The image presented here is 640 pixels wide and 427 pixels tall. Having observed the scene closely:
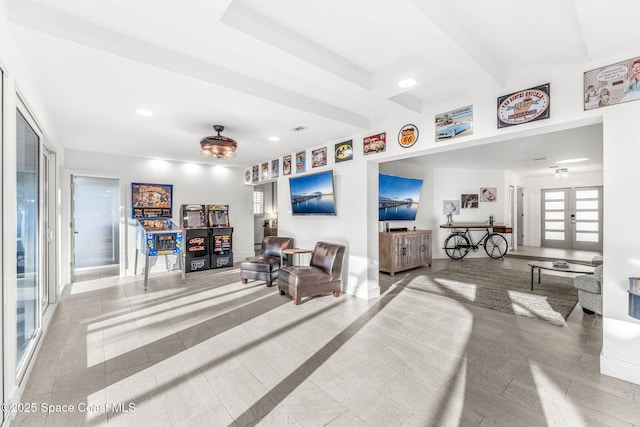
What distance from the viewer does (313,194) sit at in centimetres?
523

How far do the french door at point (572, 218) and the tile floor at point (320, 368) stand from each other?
25.0 ft

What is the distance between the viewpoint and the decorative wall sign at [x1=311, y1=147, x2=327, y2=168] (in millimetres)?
5066

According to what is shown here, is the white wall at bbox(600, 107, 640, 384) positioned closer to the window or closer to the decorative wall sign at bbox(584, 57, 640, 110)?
the decorative wall sign at bbox(584, 57, 640, 110)

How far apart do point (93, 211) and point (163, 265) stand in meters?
2.27

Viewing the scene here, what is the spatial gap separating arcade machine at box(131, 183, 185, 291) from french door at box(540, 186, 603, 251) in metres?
11.7

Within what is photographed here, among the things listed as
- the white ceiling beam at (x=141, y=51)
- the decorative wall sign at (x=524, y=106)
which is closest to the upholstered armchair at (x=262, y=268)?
the white ceiling beam at (x=141, y=51)

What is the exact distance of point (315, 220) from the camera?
5379 mm

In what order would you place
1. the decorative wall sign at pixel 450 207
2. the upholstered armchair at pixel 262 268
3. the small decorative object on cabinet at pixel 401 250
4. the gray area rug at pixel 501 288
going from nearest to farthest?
1. the gray area rug at pixel 501 288
2. the upholstered armchair at pixel 262 268
3. the small decorative object on cabinet at pixel 401 250
4. the decorative wall sign at pixel 450 207

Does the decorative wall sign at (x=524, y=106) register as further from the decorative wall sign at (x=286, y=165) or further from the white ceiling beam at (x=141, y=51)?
the decorative wall sign at (x=286, y=165)

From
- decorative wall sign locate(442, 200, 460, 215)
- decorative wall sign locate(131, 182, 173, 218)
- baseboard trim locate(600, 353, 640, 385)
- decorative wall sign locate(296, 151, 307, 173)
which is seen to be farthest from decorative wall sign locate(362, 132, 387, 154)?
decorative wall sign locate(442, 200, 460, 215)

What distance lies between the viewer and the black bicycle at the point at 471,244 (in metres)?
7.91

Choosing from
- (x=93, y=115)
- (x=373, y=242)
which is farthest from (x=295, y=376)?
(x=93, y=115)

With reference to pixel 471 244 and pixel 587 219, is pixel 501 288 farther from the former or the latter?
pixel 587 219

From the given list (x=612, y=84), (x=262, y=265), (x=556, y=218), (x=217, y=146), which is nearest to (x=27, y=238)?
(x=217, y=146)
